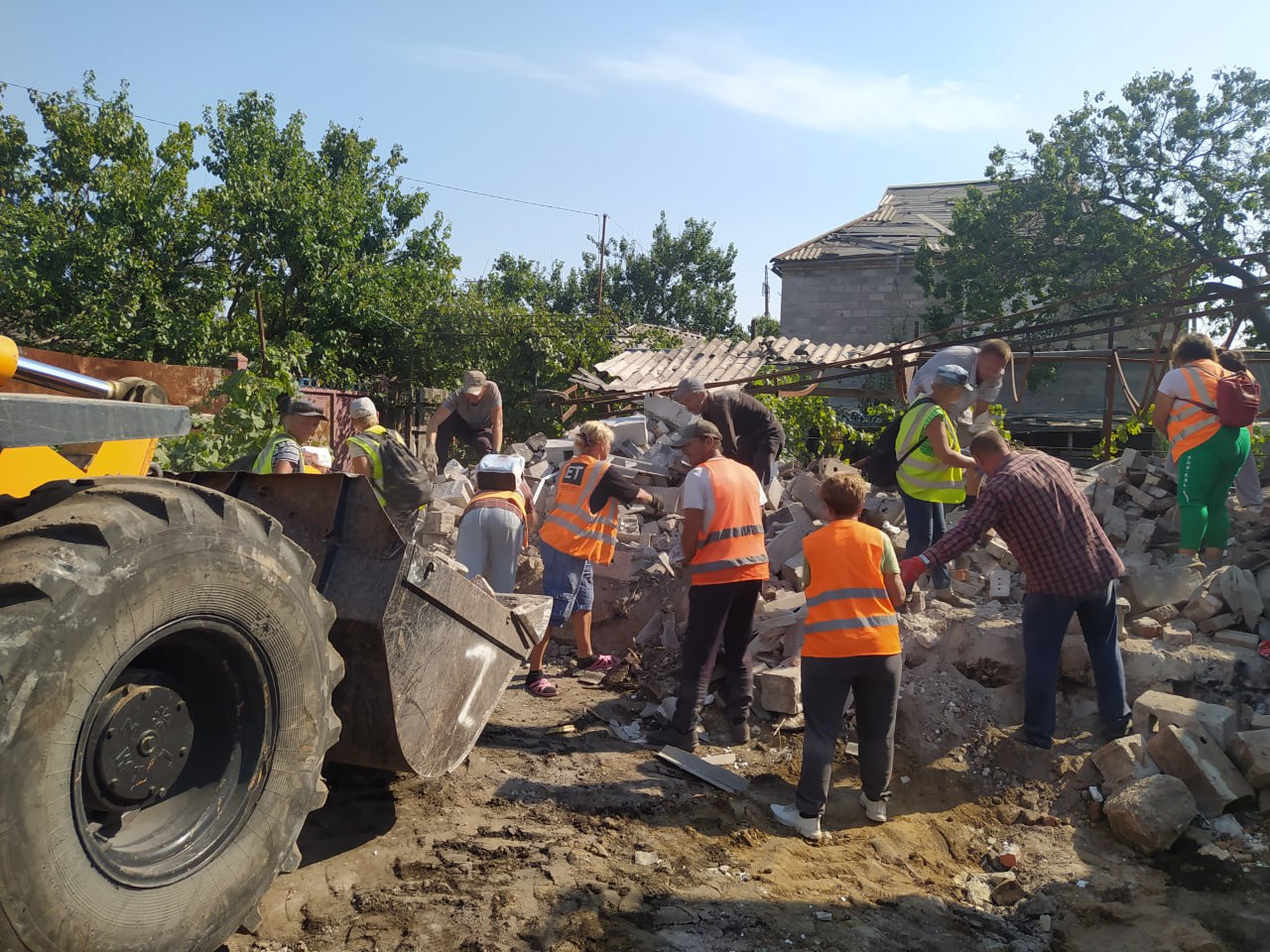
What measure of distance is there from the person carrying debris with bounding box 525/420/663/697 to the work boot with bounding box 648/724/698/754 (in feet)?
3.19

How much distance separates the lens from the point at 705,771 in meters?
4.99

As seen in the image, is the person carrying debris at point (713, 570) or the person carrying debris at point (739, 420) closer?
the person carrying debris at point (713, 570)

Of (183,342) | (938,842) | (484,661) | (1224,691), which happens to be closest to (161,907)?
(484,661)

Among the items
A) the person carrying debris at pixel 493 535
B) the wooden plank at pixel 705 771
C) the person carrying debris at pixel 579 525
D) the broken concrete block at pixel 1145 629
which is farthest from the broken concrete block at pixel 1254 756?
the person carrying debris at pixel 493 535

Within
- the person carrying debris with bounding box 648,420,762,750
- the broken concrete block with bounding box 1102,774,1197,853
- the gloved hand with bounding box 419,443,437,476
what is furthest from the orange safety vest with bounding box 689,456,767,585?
the gloved hand with bounding box 419,443,437,476

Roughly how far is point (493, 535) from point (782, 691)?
2.03 m

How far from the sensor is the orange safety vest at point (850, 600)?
14.6ft

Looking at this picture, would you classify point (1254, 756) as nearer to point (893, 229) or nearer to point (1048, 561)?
point (1048, 561)

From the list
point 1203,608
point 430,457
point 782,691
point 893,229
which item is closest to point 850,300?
point 893,229

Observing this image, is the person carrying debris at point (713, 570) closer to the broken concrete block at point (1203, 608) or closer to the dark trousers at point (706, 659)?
the dark trousers at point (706, 659)

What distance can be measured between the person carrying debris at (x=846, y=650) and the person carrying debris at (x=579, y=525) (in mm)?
2001

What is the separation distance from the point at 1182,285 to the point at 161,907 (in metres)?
19.8

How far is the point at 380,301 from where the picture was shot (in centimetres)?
2011

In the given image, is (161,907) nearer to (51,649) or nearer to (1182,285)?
(51,649)
